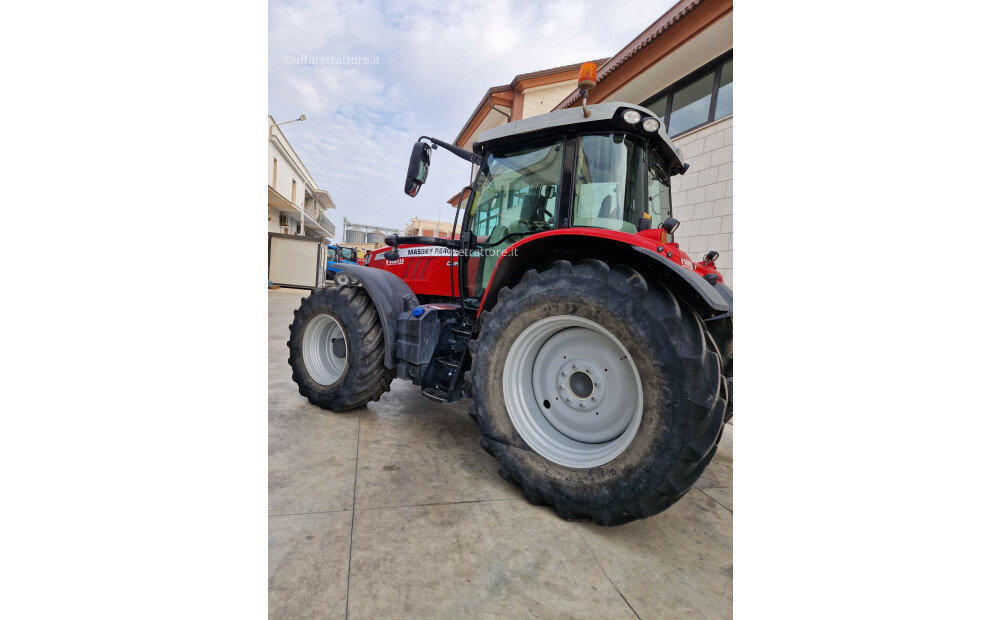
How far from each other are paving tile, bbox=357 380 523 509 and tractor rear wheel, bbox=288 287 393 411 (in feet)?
0.86

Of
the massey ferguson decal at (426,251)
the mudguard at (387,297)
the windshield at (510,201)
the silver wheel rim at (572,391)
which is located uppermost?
the windshield at (510,201)

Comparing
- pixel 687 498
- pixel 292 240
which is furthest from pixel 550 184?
pixel 292 240

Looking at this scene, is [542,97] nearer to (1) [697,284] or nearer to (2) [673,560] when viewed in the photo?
(1) [697,284]

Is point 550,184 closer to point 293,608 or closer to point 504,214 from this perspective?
point 504,214

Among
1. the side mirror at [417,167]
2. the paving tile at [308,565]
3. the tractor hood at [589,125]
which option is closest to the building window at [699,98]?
the tractor hood at [589,125]

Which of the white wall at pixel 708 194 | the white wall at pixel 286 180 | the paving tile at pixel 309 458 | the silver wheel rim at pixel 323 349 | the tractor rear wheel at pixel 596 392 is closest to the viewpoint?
the tractor rear wheel at pixel 596 392

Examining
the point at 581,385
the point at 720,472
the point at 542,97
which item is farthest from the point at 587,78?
the point at 542,97

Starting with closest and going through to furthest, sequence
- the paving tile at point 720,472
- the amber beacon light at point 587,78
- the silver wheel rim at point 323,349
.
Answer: the amber beacon light at point 587,78 → the paving tile at point 720,472 → the silver wheel rim at point 323,349

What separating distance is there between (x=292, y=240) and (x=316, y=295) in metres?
12.5

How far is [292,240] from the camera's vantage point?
45.4 feet

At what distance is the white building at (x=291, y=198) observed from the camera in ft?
40.9

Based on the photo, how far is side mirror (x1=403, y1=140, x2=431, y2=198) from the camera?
2.51m

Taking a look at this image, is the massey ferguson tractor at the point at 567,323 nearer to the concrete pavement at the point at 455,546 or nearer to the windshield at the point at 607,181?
the windshield at the point at 607,181

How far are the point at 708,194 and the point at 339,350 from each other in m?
4.17
